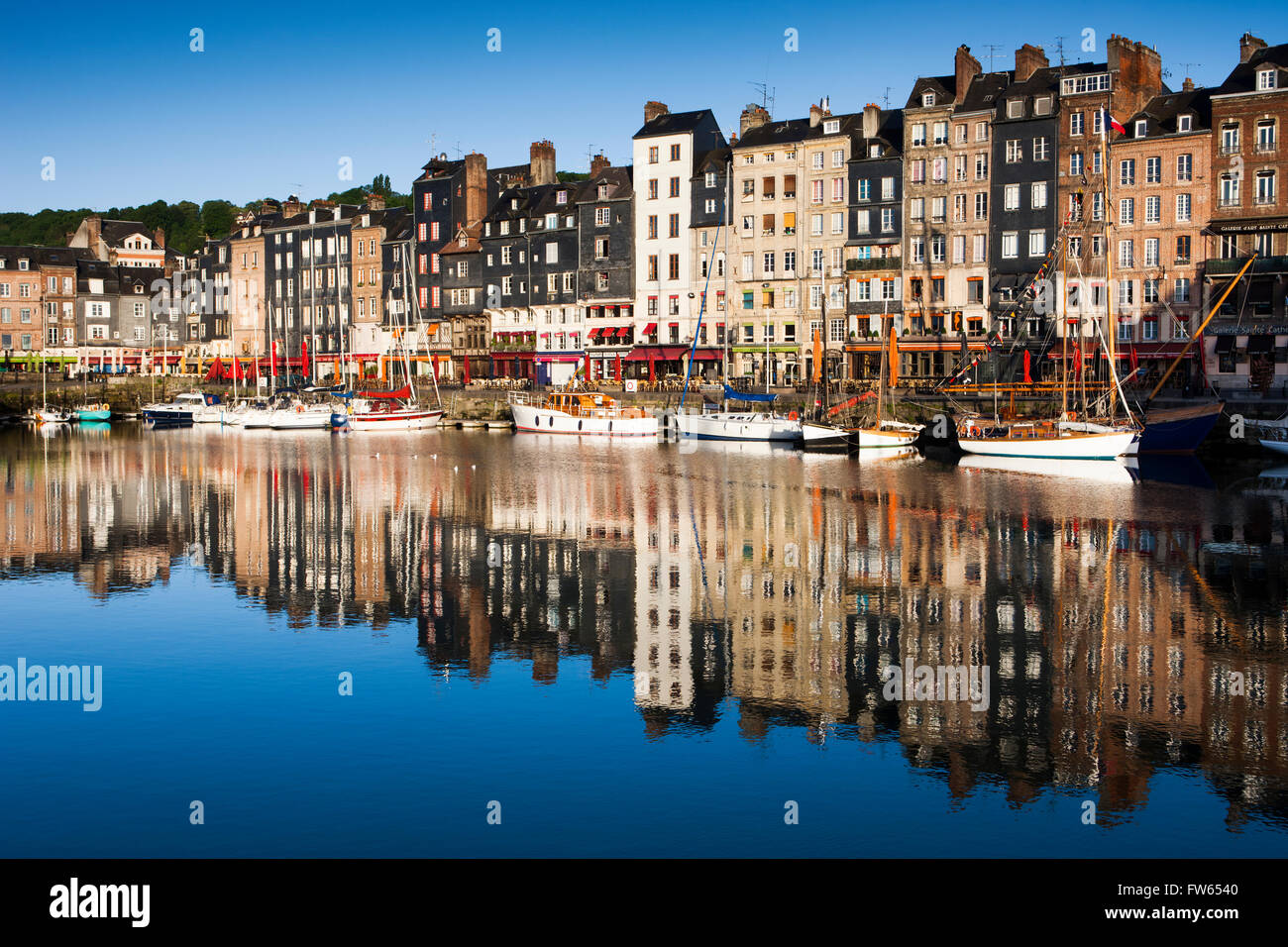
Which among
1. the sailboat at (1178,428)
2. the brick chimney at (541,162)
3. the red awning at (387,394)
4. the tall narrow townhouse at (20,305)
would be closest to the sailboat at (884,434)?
the sailboat at (1178,428)

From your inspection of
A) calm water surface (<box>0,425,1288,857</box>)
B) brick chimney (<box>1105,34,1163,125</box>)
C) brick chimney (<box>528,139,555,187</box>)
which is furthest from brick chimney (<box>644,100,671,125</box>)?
calm water surface (<box>0,425,1288,857</box>)

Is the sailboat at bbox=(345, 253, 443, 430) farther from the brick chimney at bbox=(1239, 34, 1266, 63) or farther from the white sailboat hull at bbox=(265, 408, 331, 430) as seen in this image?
the brick chimney at bbox=(1239, 34, 1266, 63)

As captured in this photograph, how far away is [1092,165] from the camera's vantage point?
235 ft

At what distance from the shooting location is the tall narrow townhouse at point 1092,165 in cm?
7025

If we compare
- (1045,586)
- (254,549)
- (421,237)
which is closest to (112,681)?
(254,549)

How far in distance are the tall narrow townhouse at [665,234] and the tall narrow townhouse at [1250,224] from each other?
3384cm

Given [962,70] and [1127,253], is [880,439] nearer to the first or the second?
[1127,253]

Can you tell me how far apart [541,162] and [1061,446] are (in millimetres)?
57301

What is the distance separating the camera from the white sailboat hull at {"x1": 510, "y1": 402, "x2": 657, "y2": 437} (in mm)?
75625

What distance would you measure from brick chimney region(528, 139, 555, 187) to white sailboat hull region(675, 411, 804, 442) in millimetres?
Result: 34926

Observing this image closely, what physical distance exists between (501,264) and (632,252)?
1207cm

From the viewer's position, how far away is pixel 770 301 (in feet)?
283

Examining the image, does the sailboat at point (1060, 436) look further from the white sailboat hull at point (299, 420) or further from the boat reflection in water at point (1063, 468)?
the white sailboat hull at point (299, 420)
